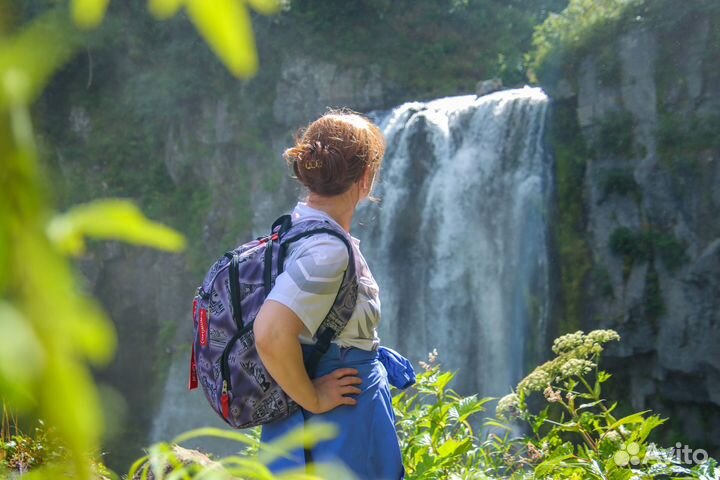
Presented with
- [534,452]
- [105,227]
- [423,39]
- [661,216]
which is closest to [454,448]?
[534,452]

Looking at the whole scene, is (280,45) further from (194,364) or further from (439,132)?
(194,364)

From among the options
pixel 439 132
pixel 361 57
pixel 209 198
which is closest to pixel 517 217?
pixel 439 132

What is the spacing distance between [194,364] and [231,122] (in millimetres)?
14105

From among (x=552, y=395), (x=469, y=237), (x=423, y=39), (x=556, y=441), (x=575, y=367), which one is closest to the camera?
(x=552, y=395)

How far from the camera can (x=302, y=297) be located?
1.90 m

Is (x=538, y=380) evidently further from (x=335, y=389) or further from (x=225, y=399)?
(x=225, y=399)

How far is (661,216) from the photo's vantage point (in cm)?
990

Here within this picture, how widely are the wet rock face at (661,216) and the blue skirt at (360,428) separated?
8.23 meters

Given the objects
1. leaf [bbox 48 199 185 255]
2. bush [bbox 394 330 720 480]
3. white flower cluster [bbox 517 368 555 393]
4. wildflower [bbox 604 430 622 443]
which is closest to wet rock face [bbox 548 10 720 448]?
bush [bbox 394 330 720 480]

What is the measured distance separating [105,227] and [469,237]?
38.4ft

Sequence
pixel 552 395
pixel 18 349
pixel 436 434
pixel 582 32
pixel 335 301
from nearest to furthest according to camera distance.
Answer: pixel 18 349
pixel 335 301
pixel 552 395
pixel 436 434
pixel 582 32

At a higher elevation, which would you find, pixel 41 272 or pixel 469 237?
pixel 469 237

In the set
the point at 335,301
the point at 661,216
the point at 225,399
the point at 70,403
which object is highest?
the point at 661,216

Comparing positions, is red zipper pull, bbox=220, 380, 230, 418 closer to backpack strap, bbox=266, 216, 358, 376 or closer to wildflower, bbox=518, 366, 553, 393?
backpack strap, bbox=266, 216, 358, 376
